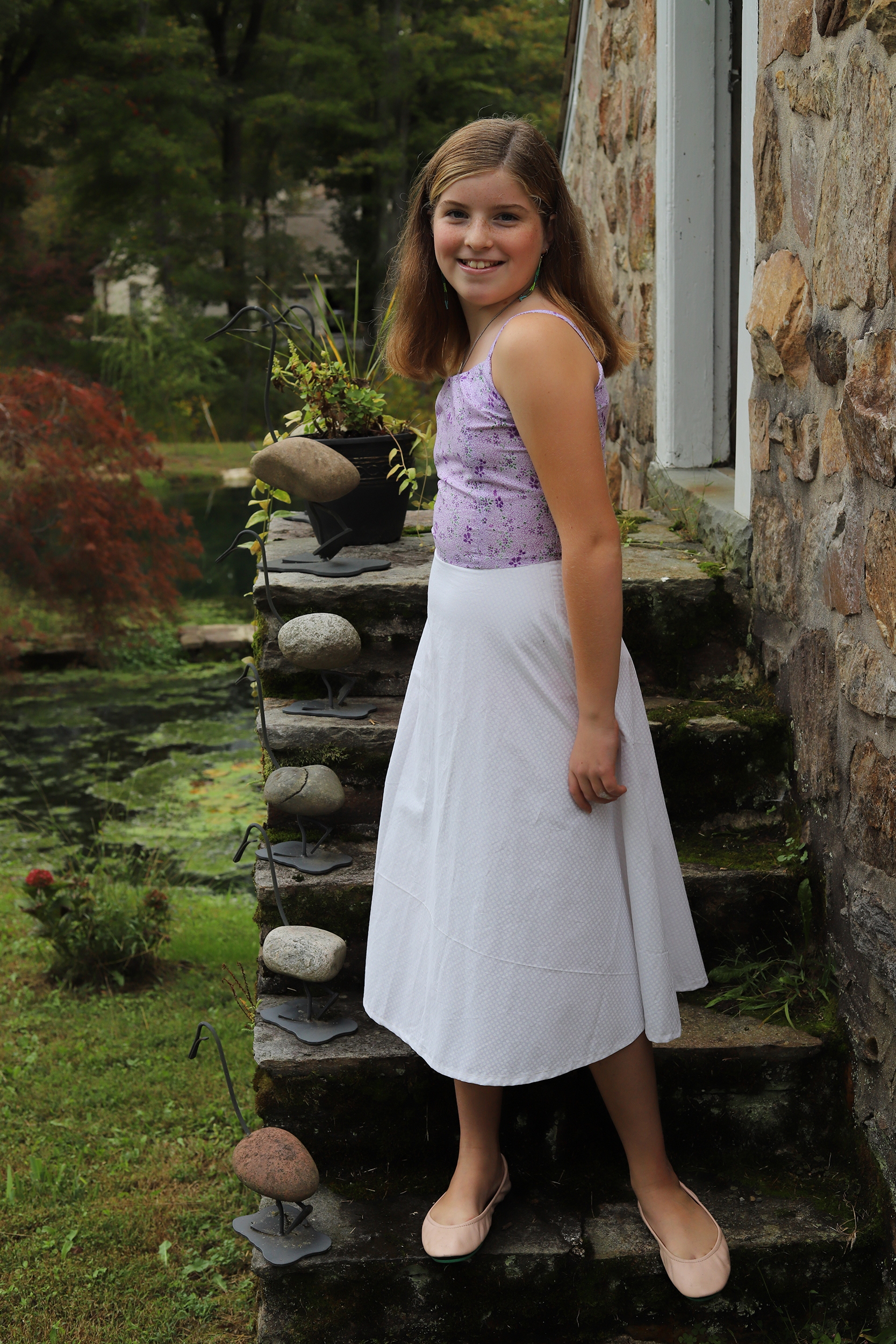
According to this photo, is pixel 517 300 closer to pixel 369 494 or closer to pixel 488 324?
pixel 488 324

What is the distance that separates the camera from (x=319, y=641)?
221cm

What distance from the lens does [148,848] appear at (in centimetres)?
480

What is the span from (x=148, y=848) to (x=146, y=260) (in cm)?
1286

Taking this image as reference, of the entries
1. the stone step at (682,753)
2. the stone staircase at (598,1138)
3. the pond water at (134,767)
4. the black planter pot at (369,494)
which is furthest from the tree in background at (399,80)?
the stone staircase at (598,1138)

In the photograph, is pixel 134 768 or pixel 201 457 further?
pixel 201 457

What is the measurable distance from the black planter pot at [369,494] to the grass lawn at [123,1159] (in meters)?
1.35

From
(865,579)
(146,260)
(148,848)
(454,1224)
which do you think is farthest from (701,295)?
(146,260)

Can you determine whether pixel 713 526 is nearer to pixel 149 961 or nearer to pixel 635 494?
pixel 635 494

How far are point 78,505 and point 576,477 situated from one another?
265 inches

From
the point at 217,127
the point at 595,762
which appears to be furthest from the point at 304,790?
the point at 217,127

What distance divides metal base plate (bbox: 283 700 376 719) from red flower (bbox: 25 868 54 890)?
59.1 inches

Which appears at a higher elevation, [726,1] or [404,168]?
[404,168]

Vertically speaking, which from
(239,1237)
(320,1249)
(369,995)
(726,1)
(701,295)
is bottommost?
(239,1237)

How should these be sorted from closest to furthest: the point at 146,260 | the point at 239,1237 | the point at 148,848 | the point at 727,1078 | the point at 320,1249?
the point at 320,1249
the point at 727,1078
the point at 239,1237
the point at 148,848
the point at 146,260
